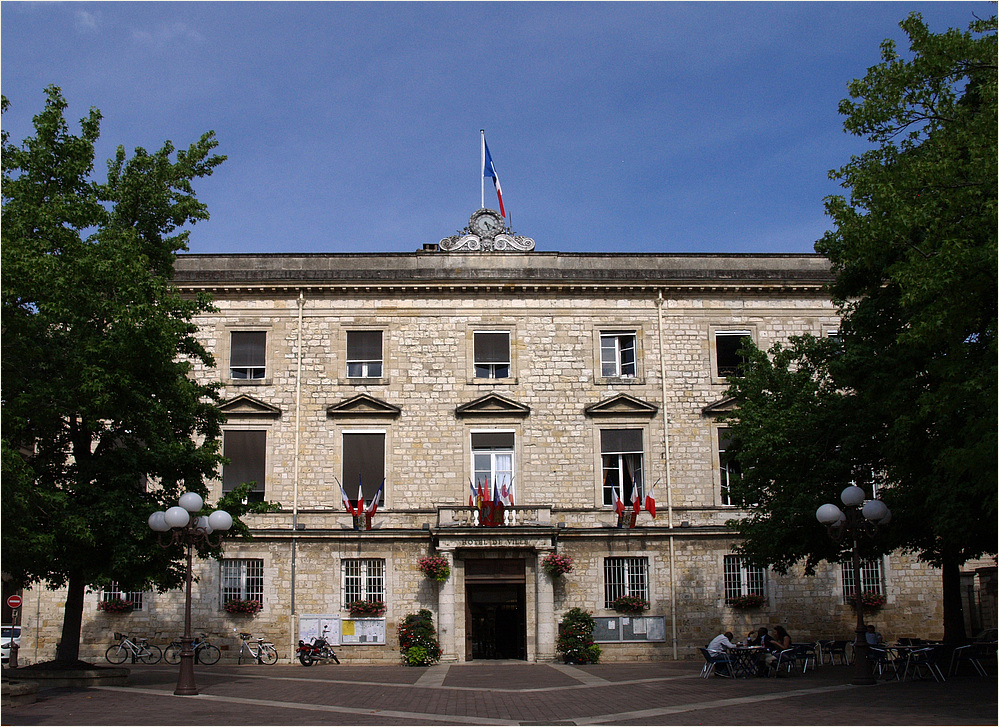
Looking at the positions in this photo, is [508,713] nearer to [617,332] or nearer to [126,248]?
[126,248]

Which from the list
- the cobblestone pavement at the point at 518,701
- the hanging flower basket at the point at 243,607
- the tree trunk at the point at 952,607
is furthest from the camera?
the hanging flower basket at the point at 243,607

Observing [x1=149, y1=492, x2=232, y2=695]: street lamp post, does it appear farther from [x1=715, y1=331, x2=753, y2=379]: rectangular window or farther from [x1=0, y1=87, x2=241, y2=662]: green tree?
[x1=715, y1=331, x2=753, y2=379]: rectangular window

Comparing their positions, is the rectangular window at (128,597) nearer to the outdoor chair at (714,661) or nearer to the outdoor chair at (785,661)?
the outdoor chair at (714,661)

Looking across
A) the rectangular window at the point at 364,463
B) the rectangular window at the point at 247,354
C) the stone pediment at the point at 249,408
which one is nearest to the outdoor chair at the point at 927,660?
the rectangular window at the point at 364,463

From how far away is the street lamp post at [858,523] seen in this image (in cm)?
1883

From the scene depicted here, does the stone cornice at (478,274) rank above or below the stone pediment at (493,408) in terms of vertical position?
above

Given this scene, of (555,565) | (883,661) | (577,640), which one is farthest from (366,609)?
(883,661)

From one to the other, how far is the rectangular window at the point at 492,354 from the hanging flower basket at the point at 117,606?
12718mm

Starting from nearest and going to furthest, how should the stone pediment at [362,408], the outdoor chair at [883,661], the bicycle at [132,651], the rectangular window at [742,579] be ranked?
the outdoor chair at [883,661]
the bicycle at [132,651]
the rectangular window at [742,579]
the stone pediment at [362,408]

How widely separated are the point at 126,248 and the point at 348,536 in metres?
12.9

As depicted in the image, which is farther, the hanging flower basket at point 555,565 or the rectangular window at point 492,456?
the rectangular window at point 492,456

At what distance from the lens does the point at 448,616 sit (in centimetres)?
2931

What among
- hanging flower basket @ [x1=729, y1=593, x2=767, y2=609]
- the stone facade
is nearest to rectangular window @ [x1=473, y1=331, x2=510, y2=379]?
the stone facade

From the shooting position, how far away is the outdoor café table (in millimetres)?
22719
